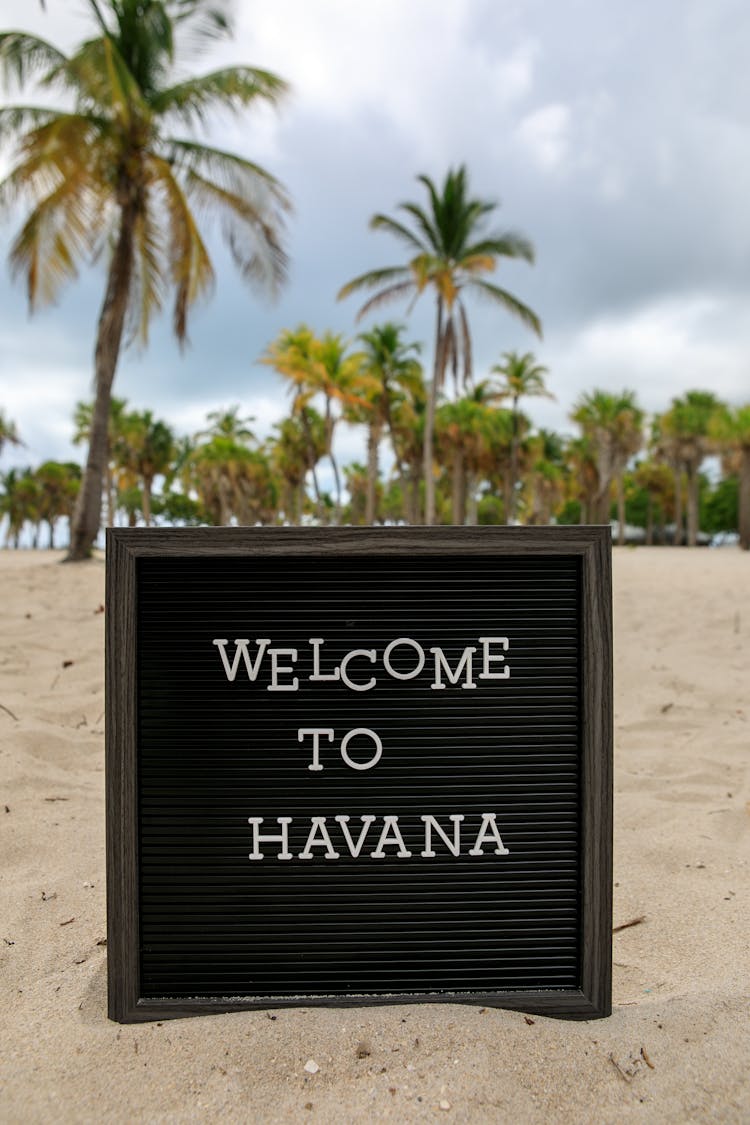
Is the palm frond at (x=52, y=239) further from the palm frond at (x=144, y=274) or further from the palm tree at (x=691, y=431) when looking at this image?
the palm tree at (x=691, y=431)

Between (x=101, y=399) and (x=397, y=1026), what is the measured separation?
37.5 feet

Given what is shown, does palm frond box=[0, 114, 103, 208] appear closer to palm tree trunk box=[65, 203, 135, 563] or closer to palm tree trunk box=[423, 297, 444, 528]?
palm tree trunk box=[65, 203, 135, 563]

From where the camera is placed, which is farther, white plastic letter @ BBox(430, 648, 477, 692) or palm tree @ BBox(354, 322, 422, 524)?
palm tree @ BBox(354, 322, 422, 524)

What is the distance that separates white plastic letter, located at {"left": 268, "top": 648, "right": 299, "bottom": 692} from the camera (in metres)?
1.89

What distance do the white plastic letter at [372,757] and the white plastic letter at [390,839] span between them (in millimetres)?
144

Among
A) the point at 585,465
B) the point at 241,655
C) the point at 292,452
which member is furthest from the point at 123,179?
the point at 585,465

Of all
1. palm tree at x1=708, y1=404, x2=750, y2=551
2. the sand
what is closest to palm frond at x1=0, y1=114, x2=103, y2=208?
the sand

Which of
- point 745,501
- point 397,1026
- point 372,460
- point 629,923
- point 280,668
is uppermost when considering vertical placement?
point 372,460

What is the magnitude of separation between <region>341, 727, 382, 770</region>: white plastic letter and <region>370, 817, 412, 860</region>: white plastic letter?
14 cm

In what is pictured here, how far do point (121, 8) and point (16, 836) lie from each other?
45.9 ft

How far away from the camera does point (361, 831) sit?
1875 mm

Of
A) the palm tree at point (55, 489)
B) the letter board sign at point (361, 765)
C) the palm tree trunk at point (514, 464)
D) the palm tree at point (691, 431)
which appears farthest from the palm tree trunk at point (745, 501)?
the palm tree at point (55, 489)

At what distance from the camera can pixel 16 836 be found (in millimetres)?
2850

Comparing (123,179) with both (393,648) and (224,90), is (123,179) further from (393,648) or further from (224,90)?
(393,648)
